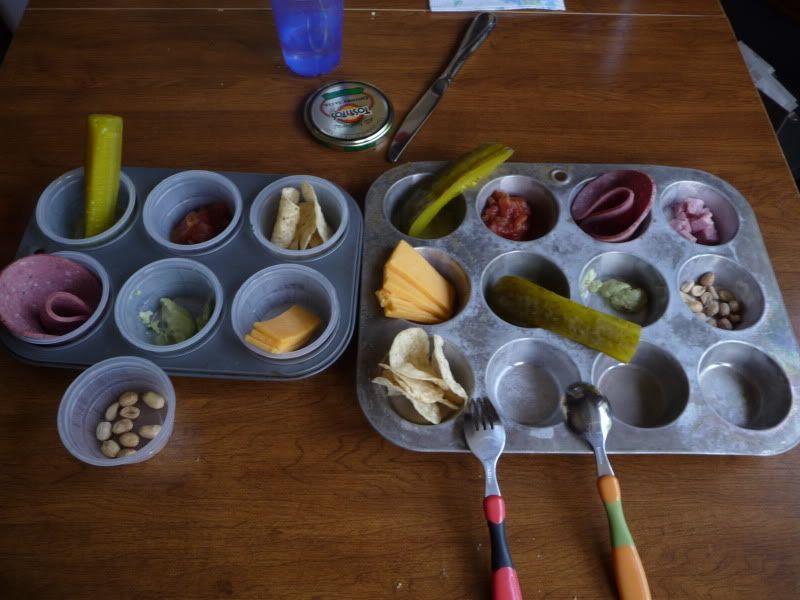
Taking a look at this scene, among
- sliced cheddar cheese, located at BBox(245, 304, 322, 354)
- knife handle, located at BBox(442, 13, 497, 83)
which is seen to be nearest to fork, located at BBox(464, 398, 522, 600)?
sliced cheddar cheese, located at BBox(245, 304, 322, 354)

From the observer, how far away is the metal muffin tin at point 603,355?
45.4 inches

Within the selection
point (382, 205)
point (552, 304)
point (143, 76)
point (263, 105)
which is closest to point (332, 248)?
point (382, 205)

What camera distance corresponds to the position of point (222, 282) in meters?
1.30

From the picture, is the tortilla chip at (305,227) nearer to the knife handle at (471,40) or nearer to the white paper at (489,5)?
the knife handle at (471,40)

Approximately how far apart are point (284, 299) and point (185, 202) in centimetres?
40

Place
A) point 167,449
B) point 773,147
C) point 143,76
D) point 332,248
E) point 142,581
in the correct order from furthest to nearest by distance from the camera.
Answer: point 143,76 → point 773,147 → point 332,248 → point 167,449 → point 142,581

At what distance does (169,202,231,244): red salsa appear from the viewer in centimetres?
139

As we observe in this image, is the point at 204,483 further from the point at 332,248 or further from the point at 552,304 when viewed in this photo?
the point at 552,304

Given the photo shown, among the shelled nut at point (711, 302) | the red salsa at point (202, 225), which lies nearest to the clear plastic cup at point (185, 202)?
the red salsa at point (202, 225)

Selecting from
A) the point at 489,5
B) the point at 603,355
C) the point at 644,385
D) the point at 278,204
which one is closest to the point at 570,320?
the point at 603,355

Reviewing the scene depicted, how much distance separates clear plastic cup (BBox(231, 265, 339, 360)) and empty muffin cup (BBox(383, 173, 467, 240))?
29 cm

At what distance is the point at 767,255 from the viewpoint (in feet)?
4.60

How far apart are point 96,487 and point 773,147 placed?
198 cm

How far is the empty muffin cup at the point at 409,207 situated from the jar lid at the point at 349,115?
0.68 feet
